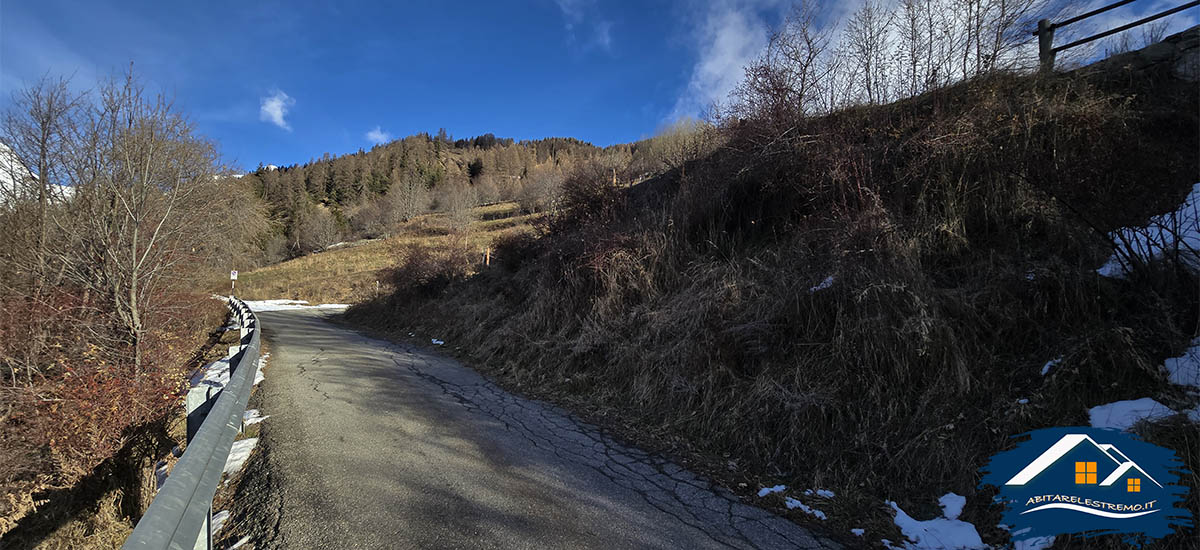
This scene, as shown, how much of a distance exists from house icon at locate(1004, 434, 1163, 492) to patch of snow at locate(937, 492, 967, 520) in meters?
0.33

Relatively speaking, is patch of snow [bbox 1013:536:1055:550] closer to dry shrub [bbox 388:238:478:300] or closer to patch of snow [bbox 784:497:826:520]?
patch of snow [bbox 784:497:826:520]

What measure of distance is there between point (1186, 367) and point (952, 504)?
193cm

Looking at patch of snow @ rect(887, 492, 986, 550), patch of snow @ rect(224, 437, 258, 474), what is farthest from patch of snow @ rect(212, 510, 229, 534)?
patch of snow @ rect(887, 492, 986, 550)

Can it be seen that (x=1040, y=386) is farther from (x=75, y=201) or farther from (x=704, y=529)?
(x=75, y=201)

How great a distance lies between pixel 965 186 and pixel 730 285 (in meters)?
3.00

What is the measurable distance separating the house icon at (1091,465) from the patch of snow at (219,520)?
5.44 metres

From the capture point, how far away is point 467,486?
355 centimetres

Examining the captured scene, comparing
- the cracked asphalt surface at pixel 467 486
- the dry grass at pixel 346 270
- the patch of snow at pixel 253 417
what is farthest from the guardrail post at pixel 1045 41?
the dry grass at pixel 346 270

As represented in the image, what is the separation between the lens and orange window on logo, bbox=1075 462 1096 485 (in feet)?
9.49

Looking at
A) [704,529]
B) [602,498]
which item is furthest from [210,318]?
[704,529]

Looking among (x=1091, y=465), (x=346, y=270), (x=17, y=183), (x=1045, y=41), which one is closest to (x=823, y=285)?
(x=1091, y=465)

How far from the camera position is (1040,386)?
11.9ft

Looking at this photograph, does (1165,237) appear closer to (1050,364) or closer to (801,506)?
(1050,364)

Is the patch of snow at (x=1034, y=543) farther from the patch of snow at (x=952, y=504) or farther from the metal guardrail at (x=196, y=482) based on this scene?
the metal guardrail at (x=196, y=482)
